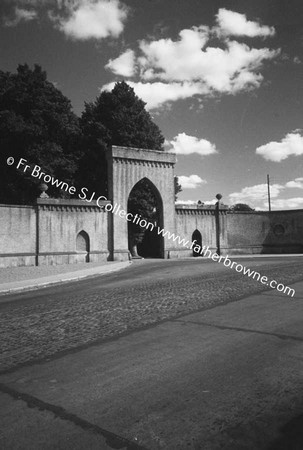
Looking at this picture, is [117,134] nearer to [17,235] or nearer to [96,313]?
[17,235]

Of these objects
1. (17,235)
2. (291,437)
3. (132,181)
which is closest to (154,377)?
(291,437)

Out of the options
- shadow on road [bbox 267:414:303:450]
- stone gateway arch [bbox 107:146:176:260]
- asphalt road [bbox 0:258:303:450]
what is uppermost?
stone gateway arch [bbox 107:146:176:260]

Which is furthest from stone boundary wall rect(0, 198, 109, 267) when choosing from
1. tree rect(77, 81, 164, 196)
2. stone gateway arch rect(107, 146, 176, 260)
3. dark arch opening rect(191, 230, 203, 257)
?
tree rect(77, 81, 164, 196)

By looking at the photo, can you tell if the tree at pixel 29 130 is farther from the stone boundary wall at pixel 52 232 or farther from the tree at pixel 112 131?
the stone boundary wall at pixel 52 232

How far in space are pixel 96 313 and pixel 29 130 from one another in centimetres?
2525

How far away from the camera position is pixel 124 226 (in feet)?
87.8

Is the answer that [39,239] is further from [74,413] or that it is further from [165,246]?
[74,413]

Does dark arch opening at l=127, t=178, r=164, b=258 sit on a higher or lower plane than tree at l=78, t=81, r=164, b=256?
lower

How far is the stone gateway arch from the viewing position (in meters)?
26.5

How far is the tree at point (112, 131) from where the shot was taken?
34500mm

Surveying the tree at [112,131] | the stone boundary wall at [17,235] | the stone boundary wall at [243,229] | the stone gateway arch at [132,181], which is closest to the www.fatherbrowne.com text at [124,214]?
the stone gateway arch at [132,181]

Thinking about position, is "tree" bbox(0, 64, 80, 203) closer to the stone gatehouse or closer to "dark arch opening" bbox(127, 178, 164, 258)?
"dark arch opening" bbox(127, 178, 164, 258)

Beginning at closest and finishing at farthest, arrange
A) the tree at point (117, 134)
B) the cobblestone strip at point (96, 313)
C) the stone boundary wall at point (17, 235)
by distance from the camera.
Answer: the cobblestone strip at point (96, 313)
the stone boundary wall at point (17, 235)
the tree at point (117, 134)

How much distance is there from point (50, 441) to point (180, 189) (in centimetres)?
3814
